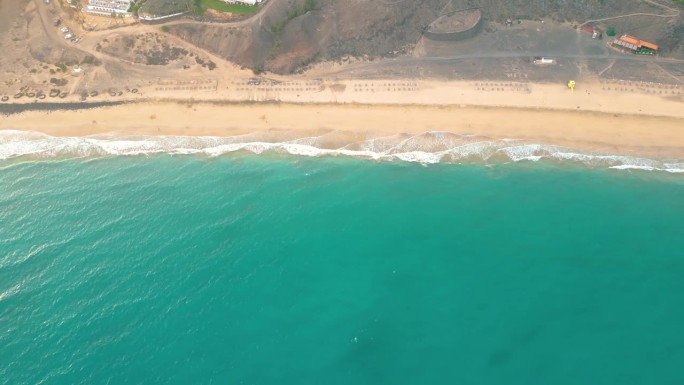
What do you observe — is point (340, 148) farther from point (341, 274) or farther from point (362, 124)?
point (341, 274)

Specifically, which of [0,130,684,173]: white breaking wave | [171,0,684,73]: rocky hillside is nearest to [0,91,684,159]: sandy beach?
[0,130,684,173]: white breaking wave

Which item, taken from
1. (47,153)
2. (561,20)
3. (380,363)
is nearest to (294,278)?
(380,363)

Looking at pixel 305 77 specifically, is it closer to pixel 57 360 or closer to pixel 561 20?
pixel 561 20

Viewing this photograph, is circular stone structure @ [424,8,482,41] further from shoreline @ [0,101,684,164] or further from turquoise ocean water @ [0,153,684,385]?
turquoise ocean water @ [0,153,684,385]

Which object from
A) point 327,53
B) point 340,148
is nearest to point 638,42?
point 327,53

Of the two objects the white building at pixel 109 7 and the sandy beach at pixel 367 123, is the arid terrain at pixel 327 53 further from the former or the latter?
the sandy beach at pixel 367 123

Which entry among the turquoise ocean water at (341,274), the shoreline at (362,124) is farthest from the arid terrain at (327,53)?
the turquoise ocean water at (341,274)
